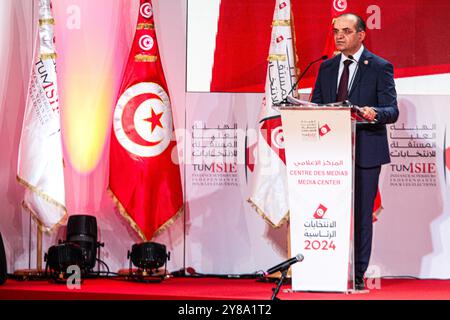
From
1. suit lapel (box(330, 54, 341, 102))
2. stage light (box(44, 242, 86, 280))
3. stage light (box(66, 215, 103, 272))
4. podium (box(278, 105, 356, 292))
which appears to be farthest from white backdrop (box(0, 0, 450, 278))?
podium (box(278, 105, 356, 292))

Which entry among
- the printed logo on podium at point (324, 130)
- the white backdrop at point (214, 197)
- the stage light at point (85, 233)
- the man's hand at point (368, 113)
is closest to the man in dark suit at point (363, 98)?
the man's hand at point (368, 113)

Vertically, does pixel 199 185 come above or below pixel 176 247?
above

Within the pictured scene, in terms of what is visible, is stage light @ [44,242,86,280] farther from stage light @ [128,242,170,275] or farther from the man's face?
the man's face

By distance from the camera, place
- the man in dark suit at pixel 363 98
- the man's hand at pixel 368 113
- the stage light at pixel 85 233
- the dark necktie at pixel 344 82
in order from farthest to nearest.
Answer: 1. the stage light at pixel 85 233
2. the dark necktie at pixel 344 82
3. the man in dark suit at pixel 363 98
4. the man's hand at pixel 368 113

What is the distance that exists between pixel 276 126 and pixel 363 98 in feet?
4.13

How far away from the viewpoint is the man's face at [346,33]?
232 inches

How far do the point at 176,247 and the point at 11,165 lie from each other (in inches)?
57.8

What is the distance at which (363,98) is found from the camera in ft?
19.5

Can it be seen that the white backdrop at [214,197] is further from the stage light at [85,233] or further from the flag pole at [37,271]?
the stage light at [85,233]

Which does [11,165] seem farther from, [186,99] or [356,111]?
[356,111]

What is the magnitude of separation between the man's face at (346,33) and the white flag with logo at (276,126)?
42.6 inches

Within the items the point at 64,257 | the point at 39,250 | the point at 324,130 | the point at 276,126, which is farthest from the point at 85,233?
the point at 324,130

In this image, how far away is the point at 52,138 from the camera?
6.99 metres
